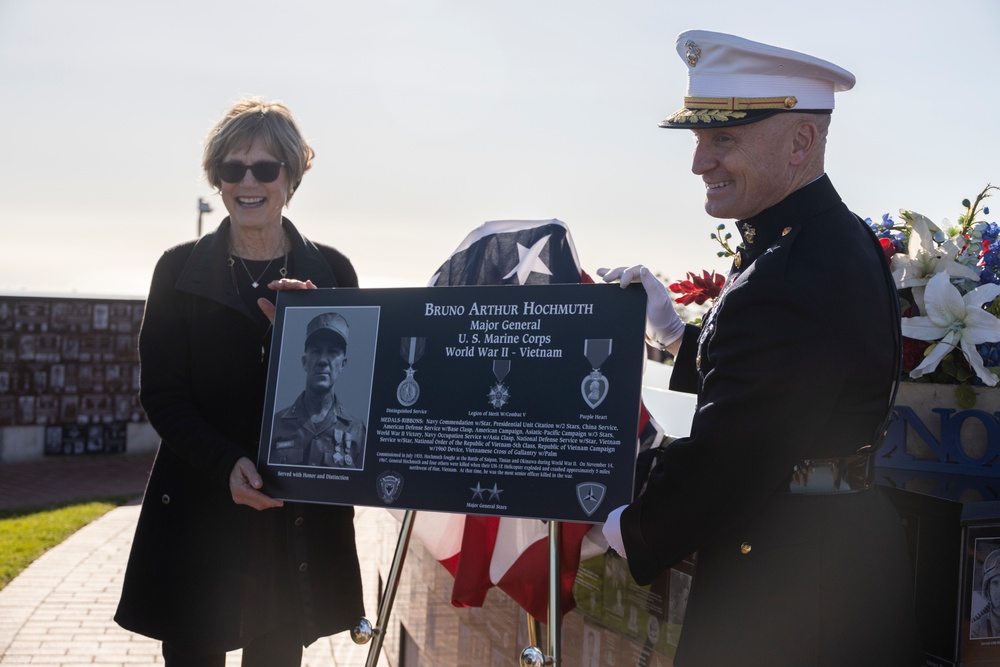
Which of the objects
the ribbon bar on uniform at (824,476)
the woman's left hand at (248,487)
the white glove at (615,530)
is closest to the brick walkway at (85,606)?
the woman's left hand at (248,487)

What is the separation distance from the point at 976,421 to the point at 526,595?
4.30ft

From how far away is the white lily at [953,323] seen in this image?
247 centimetres

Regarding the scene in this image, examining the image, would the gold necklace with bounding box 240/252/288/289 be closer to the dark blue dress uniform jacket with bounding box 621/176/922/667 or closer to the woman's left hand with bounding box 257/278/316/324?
the woman's left hand with bounding box 257/278/316/324

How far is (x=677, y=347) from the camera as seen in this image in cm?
284

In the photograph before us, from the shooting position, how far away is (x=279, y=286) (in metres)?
2.85

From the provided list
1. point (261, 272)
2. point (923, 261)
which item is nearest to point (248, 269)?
point (261, 272)

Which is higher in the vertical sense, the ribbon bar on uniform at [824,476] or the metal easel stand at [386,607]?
the ribbon bar on uniform at [824,476]

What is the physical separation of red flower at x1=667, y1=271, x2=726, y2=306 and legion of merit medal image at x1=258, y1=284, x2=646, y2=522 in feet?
2.24

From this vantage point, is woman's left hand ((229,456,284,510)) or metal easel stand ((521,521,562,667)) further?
woman's left hand ((229,456,284,510))

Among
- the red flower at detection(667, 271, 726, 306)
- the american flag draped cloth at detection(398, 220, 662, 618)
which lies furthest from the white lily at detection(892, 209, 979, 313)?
the american flag draped cloth at detection(398, 220, 662, 618)

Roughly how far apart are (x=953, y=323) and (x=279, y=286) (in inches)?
73.1

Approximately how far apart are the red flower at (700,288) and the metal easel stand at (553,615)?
91 cm

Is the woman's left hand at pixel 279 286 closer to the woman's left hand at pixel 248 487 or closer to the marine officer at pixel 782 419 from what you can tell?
the woman's left hand at pixel 248 487

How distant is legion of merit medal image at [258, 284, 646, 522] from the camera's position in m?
2.40
